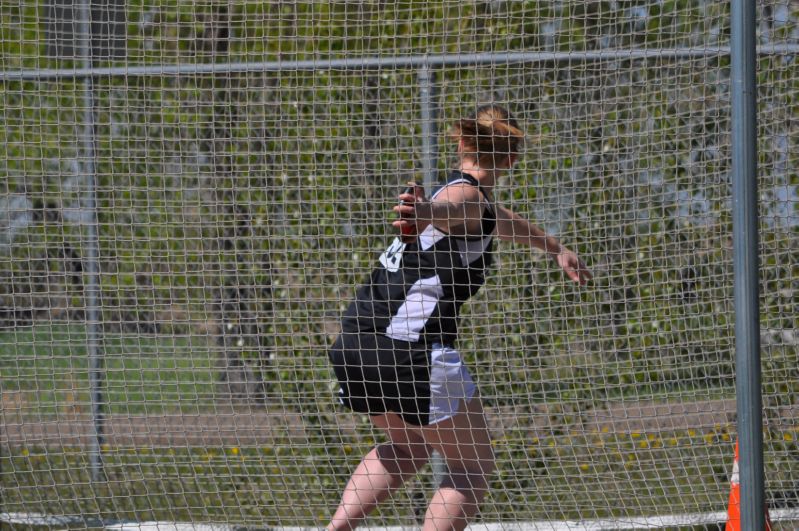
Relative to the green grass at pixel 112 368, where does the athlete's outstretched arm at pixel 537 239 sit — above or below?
above

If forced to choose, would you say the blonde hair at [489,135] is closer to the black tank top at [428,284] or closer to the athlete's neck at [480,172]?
the athlete's neck at [480,172]

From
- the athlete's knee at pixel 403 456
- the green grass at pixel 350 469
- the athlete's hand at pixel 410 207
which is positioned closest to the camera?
the athlete's hand at pixel 410 207

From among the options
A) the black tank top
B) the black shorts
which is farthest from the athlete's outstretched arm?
the black shorts

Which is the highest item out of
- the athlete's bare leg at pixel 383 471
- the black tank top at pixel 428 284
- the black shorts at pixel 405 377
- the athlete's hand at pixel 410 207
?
the athlete's hand at pixel 410 207

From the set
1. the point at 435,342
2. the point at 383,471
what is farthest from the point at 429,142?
the point at 383,471

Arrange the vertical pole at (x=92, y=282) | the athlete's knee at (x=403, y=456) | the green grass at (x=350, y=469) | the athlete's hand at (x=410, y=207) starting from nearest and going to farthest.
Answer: the athlete's hand at (x=410, y=207), the athlete's knee at (x=403, y=456), the green grass at (x=350, y=469), the vertical pole at (x=92, y=282)

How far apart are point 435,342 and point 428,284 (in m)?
0.20

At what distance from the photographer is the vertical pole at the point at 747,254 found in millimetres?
2570

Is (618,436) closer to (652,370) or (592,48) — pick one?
(652,370)

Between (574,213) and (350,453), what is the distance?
158 centimetres

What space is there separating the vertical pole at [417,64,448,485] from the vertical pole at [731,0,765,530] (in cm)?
165

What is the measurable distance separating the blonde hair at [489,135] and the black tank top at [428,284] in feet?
0.44

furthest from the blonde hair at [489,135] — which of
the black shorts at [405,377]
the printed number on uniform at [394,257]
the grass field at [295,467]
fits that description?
the grass field at [295,467]

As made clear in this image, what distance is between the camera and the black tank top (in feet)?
10.6
